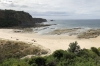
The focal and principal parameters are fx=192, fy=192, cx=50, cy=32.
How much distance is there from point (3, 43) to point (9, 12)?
2814 inches

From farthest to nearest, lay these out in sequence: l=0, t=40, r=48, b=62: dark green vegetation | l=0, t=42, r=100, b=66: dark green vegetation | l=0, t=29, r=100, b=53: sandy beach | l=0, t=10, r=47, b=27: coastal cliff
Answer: l=0, t=10, r=47, b=27: coastal cliff
l=0, t=29, r=100, b=53: sandy beach
l=0, t=40, r=48, b=62: dark green vegetation
l=0, t=42, r=100, b=66: dark green vegetation

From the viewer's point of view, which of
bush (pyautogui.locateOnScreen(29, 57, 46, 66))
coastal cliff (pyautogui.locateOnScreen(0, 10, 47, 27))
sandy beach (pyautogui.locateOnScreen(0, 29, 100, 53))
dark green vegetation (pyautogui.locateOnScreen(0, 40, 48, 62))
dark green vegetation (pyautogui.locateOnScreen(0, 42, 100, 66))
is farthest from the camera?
coastal cliff (pyautogui.locateOnScreen(0, 10, 47, 27))

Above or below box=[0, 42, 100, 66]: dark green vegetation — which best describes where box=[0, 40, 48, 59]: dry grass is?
below

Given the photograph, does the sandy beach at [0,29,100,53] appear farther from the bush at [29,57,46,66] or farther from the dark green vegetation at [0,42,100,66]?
the bush at [29,57,46,66]

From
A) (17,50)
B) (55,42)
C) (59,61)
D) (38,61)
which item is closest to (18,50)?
(17,50)

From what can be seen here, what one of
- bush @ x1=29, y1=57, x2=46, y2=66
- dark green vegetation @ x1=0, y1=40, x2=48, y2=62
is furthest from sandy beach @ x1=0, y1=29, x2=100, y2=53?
bush @ x1=29, y1=57, x2=46, y2=66

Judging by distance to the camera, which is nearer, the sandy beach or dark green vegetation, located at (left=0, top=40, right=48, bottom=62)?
dark green vegetation, located at (left=0, top=40, right=48, bottom=62)

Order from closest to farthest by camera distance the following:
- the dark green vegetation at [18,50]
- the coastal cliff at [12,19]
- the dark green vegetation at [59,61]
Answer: the dark green vegetation at [59,61] < the dark green vegetation at [18,50] < the coastal cliff at [12,19]

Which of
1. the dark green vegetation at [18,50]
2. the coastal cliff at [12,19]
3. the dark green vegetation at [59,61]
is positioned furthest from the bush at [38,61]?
the coastal cliff at [12,19]

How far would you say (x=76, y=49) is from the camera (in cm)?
2211

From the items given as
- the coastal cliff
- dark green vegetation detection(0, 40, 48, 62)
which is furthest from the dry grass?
the coastal cliff

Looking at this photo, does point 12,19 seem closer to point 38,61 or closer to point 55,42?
point 55,42

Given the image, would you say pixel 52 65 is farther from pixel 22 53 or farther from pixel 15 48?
pixel 15 48

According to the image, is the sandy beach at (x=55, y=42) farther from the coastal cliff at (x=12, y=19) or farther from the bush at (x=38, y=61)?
the coastal cliff at (x=12, y=19)
